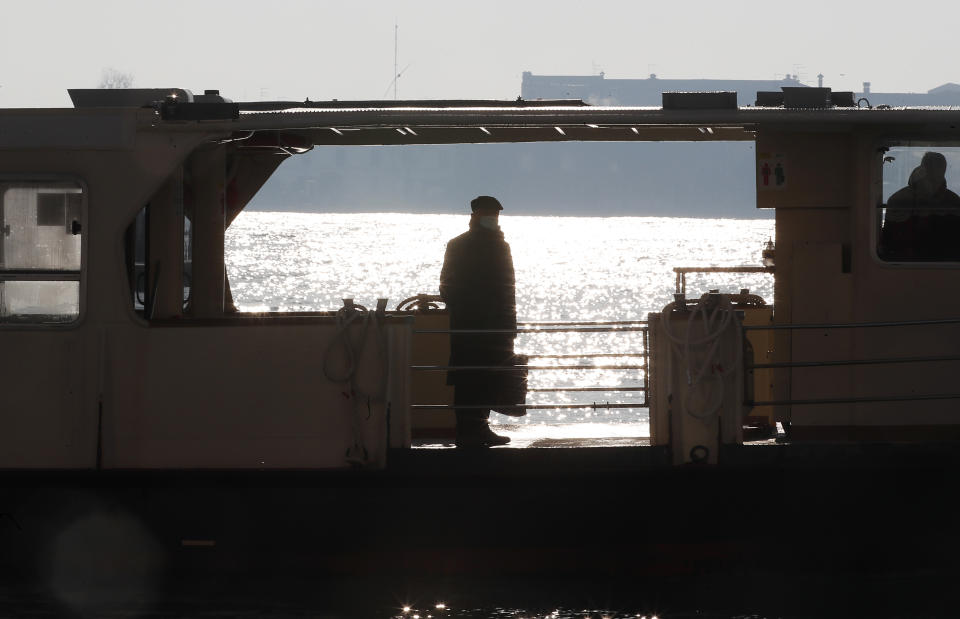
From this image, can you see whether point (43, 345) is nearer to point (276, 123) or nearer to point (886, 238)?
point (276, 123)

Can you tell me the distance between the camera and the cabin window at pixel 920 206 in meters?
7.75

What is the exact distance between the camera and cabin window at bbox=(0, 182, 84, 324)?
297 inches

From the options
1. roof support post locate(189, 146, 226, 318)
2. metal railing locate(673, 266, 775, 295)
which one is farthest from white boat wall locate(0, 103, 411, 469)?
metal railing locate(673, 266, 775, 295)

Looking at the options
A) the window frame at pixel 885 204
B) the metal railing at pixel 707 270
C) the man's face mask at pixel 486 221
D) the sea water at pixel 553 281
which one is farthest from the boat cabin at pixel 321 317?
the sea water at pixel 553 281

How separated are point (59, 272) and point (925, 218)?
521 centimetres

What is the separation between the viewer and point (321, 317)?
7.55 meters

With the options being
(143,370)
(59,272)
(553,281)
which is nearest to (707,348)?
(143,370)

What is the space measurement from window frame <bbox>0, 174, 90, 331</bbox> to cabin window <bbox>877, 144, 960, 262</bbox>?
4763mm

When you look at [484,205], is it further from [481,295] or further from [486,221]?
[481,295]

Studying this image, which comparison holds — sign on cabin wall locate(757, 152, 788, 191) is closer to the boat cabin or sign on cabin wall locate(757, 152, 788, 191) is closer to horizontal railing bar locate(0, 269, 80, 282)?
the boat cabin

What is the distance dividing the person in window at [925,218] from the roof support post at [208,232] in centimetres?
420

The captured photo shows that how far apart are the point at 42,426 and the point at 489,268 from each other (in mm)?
2840

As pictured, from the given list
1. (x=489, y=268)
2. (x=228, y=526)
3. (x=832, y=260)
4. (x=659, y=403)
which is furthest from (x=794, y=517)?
(x=228, y=526)

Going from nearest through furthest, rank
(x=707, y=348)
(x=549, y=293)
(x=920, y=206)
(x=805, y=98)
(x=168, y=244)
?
(x=707, y=348) → (x=805, y=98) → (x=920, y=206) → (x=168, y=244) → (x=549, y=293)
